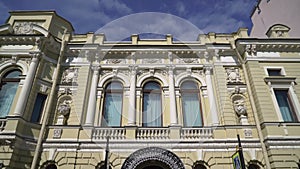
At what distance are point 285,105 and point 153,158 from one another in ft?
26.1

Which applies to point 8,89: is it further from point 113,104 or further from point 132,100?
point 132,100

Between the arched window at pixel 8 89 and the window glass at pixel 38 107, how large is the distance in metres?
1.16

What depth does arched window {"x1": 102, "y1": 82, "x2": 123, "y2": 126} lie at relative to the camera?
462 inches

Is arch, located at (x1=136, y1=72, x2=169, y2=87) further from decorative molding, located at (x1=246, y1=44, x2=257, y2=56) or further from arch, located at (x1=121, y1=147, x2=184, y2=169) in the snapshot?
decorative molding, located at (x1=246, y1=44, x2=257, y2=56)

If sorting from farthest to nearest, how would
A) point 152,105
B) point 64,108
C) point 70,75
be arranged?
point 70,75 < point 152,105 < point 64,108

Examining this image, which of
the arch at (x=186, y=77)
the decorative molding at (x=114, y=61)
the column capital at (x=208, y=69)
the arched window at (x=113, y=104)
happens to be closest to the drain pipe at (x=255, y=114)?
the column capital at (x=208, y=69)

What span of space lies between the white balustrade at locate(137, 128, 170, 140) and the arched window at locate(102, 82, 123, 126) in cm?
150

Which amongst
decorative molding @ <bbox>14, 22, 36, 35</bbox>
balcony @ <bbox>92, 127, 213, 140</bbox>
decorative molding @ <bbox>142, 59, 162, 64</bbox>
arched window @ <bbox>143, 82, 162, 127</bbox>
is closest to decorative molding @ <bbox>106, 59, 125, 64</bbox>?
decorative molding @ <bbox>142, 59, 162, 64</bbox>

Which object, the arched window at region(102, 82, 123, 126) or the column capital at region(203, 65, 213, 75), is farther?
the column capital at region(203, 65, 213, 75)

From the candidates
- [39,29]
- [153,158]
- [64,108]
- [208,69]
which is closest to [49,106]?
[64,108]

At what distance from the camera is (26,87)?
10.9 meters

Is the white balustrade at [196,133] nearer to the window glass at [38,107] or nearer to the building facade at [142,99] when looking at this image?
the building facade at [142,99]

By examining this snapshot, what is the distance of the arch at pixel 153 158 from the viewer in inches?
383

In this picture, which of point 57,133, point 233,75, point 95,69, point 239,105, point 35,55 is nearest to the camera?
point 57,133
